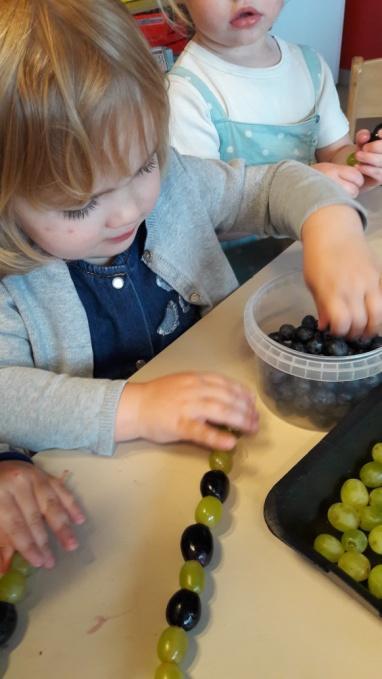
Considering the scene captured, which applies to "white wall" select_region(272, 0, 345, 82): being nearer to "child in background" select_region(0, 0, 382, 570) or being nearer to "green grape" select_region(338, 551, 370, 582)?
"child in background" select_region(0, 0, 382, 570)

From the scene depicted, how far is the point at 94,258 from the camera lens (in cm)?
85

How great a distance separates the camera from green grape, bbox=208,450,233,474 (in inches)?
23.3

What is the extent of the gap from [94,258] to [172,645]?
550mm

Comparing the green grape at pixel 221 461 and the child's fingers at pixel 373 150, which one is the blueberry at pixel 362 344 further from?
the child's fingers at pixel 373 150

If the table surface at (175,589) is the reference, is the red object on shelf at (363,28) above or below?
below

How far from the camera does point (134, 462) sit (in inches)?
24.5

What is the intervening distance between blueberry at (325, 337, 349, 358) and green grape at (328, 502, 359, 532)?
15 centimetres

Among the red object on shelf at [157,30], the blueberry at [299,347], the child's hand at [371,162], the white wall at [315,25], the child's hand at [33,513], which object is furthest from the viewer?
the white wall at [315,25]

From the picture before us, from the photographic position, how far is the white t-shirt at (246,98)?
1.17m

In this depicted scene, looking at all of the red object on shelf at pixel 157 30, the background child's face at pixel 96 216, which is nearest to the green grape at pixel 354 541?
the background child's face at pixel 96 216

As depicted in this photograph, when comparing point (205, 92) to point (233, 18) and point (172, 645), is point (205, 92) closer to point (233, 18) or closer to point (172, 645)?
point (233, 18)

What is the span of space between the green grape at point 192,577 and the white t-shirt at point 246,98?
0.86 metres

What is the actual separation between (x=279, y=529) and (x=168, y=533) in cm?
11

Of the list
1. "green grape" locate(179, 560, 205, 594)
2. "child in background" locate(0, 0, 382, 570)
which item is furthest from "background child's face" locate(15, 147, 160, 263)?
"green grape" locate(179, 560, 205, 594)
